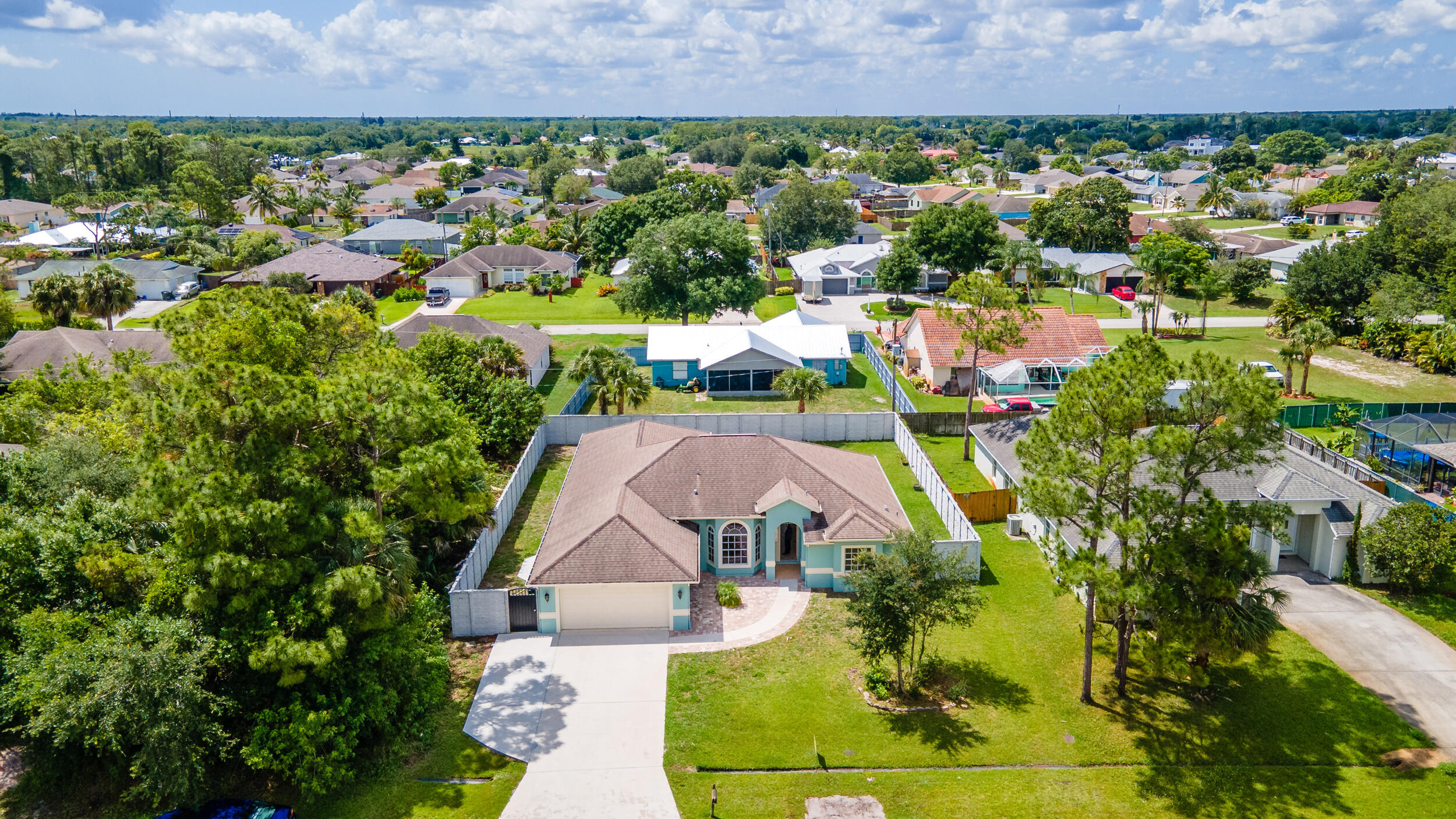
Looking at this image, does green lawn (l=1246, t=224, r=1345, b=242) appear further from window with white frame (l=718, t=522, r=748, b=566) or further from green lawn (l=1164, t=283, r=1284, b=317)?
window with white frame (l=718, t=522, r=748, b=566)

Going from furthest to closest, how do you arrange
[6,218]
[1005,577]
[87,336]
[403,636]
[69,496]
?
[6,218], [87,336], [1005,577], [69,496], [403,636]

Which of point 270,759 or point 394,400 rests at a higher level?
point 394,400

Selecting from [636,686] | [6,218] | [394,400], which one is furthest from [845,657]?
[6,218]

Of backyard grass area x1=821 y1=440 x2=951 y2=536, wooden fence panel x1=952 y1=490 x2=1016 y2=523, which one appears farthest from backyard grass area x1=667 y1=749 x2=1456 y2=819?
wooden fence panel x1=952 y1=490 x2=1016 y2=523

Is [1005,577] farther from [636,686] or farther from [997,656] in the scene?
[636,686]

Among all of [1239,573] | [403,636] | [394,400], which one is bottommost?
[403,636]

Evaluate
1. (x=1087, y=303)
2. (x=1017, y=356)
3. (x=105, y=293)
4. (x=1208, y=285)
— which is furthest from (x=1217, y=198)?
(x=105, y=293)
